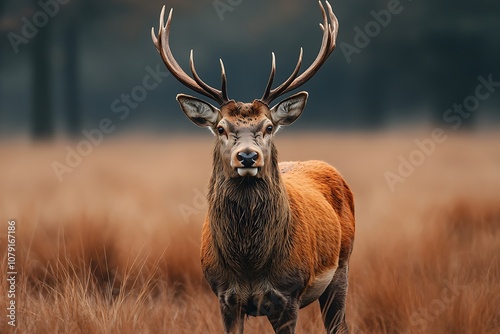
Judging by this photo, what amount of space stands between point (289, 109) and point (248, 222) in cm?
82

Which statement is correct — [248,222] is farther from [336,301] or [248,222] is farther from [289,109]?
[336,301]

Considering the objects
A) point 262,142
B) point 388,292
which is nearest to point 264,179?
point 262,142

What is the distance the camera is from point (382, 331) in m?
5.13

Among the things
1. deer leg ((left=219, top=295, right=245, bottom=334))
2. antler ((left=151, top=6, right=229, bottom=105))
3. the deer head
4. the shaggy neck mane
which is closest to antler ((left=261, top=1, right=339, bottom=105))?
the deer head

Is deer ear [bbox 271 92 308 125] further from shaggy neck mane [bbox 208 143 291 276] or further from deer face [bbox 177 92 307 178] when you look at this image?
shaggy neck mane [bbox 208 143 291 276]

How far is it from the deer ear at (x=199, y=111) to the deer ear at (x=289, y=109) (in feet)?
1.25

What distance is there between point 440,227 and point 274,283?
12.0 ft

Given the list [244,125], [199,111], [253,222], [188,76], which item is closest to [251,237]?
[253,222]

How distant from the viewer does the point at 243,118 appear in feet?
13.5

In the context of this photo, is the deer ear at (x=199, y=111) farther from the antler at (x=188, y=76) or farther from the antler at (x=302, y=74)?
the antler at (x=302, y=74)

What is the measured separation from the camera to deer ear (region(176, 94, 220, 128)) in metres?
4.29

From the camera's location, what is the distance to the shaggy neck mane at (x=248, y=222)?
4.08m

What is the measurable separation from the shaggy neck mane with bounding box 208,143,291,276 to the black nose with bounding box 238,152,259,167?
0.28 metres

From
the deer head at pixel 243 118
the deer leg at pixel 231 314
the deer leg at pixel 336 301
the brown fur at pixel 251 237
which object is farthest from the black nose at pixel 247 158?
the deer leg at pixel 336 301
